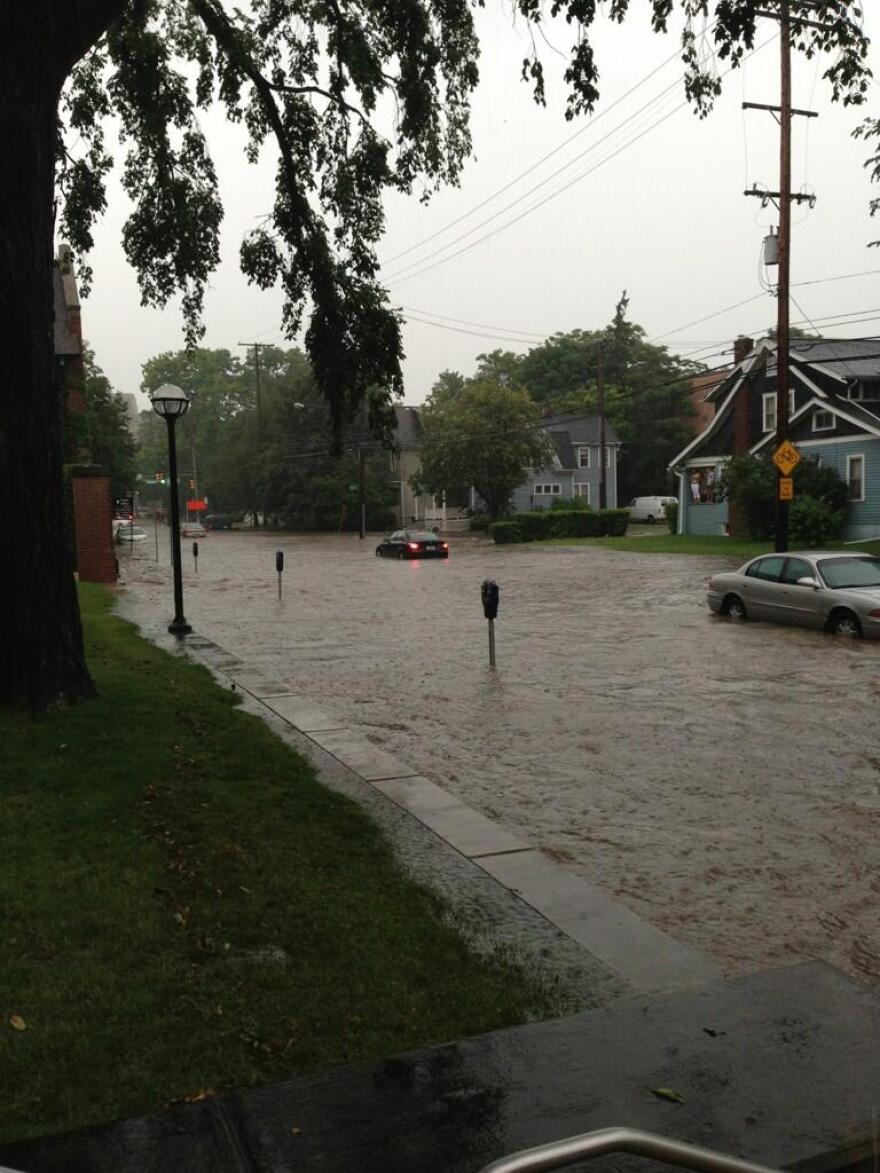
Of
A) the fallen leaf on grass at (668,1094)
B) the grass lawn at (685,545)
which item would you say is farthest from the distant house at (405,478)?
the fallen leaf on grass at (668,1094)

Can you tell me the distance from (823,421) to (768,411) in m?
4.52

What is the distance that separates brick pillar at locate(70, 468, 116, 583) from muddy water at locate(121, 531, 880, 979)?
669 centimetres

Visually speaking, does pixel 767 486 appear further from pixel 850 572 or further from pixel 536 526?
pixel 850 572

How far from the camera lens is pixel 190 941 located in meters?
4.54

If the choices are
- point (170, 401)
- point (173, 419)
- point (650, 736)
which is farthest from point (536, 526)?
point (650, 736)

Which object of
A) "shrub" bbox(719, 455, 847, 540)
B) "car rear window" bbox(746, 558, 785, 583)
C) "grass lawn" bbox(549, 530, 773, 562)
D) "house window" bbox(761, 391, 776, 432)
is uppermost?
"house window" bbox(761, 391, 776, 432)

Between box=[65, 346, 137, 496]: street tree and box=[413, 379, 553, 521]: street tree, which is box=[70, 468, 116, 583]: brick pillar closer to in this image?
box=[65, 346, 137, 496]: street tree

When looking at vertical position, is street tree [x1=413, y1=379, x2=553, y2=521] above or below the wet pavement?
above

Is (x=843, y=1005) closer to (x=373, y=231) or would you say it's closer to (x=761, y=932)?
(x=761, y=932)

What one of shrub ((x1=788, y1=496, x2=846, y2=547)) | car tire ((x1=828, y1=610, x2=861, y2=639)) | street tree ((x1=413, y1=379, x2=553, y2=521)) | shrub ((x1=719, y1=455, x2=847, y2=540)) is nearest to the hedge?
street tree ((x1=413, y1=379, x2=553, y2=521))

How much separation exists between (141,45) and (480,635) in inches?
409

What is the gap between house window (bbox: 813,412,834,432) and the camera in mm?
41166

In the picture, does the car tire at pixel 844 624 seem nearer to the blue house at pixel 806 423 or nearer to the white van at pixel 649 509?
the blue house at pixel 806 423

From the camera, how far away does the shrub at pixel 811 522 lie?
36.7m
